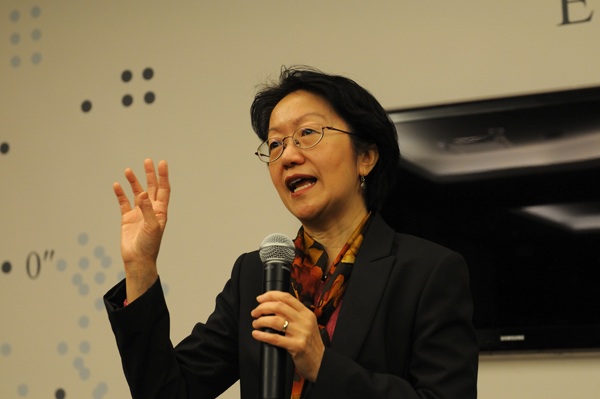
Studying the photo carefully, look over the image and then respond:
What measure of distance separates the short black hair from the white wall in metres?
1.30

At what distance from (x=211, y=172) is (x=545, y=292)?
4.82 feet

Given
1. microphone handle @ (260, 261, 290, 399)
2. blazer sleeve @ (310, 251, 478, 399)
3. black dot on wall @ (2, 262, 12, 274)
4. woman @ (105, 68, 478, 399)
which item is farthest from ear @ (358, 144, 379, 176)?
black dot on wall @ (2, 262, 12, 274)

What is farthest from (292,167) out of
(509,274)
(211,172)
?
(211,172)

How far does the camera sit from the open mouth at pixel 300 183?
6.11ft

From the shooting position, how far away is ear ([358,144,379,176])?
198cm

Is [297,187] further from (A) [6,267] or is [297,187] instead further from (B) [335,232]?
(A) [6,267]

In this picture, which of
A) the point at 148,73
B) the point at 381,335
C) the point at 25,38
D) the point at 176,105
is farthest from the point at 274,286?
the point at 25,38

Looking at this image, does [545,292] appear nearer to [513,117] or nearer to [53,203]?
[513,117]

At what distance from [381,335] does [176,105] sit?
228 centimetres

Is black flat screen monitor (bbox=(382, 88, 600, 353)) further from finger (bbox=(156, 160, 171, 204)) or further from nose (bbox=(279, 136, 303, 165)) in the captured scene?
finger (bbox=(156, 160, 171, 204))

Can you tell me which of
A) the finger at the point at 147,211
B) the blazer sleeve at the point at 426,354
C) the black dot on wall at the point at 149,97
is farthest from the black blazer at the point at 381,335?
the black dot on wall at the point at 149,97

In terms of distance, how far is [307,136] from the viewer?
1.89 meters

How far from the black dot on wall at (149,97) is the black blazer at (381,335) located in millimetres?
2122

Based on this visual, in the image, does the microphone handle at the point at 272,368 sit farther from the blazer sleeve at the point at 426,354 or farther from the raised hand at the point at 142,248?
the raised hand at the point at 142,248
